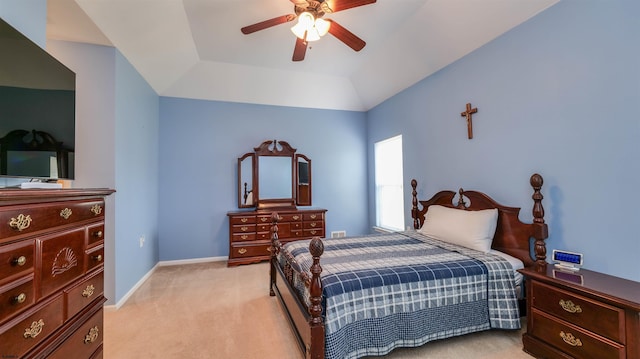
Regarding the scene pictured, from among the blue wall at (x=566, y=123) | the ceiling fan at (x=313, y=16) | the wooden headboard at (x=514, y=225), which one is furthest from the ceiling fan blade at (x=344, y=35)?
the wooden headboard at (x=514, y=225)

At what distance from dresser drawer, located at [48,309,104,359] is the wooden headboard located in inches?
117

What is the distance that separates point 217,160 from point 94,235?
3.23 m

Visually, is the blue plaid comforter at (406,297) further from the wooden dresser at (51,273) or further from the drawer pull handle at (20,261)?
the drawer pull handle at (20,261)

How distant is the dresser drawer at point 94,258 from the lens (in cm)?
134

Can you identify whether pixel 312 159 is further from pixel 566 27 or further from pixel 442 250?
pixel 566 27

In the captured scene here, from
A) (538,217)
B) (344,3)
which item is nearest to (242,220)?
(344,3)

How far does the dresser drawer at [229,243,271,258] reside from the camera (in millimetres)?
4133

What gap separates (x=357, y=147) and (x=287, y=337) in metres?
3.79

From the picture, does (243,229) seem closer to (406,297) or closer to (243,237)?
(243,237)

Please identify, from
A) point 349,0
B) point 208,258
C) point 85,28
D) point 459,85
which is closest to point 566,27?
point 459,85

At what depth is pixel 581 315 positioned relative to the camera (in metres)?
1.65

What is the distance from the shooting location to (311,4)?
2.12 m

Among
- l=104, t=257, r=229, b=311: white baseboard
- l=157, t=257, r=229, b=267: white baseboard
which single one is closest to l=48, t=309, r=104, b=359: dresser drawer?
l=104, t=257, r=229, b=311: white baseboard

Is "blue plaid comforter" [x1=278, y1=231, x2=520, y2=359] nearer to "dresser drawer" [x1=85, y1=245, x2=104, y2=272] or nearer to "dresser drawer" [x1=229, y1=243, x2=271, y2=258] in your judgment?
"dresser drawer" [x1=85, y1=245, x2=104, y2=272]
